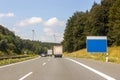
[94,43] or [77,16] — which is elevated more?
[77,16]

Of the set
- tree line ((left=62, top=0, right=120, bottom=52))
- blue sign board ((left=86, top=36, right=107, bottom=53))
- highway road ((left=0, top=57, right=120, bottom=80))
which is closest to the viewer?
highway road ((left=0, top=57, right=120, bottom=80))

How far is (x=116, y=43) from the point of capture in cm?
8488

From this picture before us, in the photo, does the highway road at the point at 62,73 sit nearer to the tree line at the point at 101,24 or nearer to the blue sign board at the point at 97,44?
the blue sign board at the point at 97,44

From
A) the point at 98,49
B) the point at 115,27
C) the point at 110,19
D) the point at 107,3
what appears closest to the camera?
the point at 98,49

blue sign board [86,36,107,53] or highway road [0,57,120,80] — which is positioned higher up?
blue sign board [86,36,107,53]

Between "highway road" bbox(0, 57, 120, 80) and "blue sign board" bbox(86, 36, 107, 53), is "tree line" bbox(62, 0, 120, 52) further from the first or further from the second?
"highway road" bbox(0, 57, 120, 80)

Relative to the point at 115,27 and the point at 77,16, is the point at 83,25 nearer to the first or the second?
the point at 77,16

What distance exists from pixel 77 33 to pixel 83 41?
663cm

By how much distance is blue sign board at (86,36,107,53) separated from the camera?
41688 millimetres

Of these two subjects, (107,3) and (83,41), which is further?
(83,41)

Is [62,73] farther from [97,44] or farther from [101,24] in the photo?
[101,24]

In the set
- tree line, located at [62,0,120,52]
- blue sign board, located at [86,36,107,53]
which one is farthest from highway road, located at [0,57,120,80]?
tree line, located at [62,0,120,52]

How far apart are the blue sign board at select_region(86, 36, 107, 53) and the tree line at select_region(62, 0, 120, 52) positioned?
37.1m

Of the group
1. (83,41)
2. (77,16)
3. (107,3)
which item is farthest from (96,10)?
(77,16)
